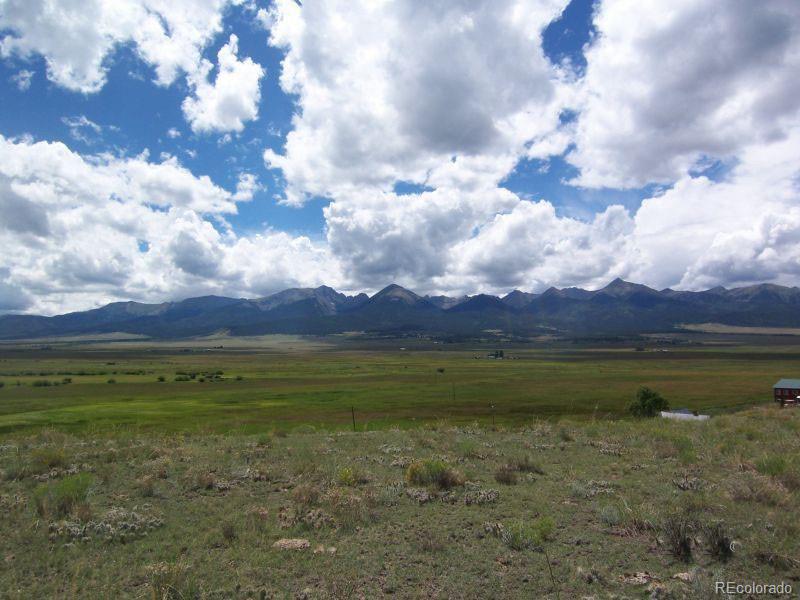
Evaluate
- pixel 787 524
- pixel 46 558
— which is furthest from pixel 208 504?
pixel 787 524

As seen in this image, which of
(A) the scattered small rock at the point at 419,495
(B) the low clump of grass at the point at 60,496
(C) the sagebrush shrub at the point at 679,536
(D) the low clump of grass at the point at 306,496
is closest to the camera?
(C) the sagebrush shrub at the point at 679,536

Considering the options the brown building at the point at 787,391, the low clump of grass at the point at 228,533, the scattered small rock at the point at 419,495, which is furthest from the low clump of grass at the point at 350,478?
the brown building at the point at 787,391

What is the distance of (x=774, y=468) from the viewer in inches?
507

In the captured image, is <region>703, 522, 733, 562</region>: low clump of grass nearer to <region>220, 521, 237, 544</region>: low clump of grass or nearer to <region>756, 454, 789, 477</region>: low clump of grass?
<region>756, 454, 789, 477</region>: low clump of grass

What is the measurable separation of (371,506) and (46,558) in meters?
6.55

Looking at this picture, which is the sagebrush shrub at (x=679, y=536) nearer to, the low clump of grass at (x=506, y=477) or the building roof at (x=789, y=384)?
the low clump of grass at (x=506, y=477)

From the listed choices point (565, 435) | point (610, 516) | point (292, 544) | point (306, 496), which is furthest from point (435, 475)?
point (565, 435)

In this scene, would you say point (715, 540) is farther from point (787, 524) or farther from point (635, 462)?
point (635, 462)

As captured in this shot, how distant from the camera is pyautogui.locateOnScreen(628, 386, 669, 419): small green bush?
50.5m

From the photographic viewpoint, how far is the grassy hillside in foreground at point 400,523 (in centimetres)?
771

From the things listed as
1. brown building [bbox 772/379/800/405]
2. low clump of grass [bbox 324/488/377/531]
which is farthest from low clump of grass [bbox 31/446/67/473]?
brown building [bbox 772/379/800/405]

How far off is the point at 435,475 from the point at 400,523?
121 inches

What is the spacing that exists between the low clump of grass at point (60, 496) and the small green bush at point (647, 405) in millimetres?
52505

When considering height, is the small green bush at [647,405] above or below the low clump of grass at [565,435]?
below
